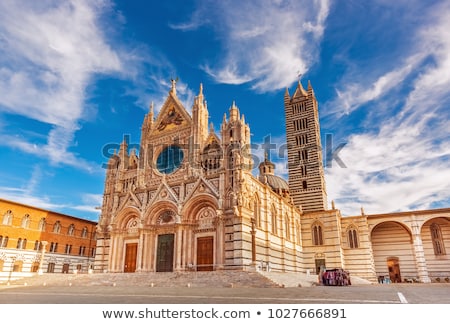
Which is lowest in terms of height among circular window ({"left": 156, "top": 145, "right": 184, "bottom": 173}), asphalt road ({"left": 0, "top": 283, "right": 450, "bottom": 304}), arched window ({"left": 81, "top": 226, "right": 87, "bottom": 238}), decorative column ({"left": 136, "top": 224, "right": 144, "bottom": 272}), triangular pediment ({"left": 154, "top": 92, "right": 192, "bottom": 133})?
asphalt road ({"left": 0, "top": 283, "right": 450, "bottom": 304})

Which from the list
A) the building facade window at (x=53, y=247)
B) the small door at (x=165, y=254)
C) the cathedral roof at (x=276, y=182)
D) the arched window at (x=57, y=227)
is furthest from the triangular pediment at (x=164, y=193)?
the cathedral roof at (x=276, y=182)

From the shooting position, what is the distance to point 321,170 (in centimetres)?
4438

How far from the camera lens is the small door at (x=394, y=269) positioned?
3806 centimetres

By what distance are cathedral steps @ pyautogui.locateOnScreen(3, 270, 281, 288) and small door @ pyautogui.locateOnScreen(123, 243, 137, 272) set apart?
3826 millimetres

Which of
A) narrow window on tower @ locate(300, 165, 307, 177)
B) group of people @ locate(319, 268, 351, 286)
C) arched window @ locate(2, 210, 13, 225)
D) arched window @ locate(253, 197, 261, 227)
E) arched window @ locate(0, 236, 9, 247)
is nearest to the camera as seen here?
group of people @ locate(319, 268, 351, 286)

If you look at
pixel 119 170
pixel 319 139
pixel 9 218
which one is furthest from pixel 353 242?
pixel 9 218

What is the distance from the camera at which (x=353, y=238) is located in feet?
128

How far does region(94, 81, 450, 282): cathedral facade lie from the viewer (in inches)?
1045

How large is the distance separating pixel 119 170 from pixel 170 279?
15.2 m

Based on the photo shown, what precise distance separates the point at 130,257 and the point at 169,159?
9940 mm

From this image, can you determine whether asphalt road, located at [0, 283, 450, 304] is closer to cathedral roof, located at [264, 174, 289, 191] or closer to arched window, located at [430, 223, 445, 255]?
arched window, located at [430, 223, 445, 255]

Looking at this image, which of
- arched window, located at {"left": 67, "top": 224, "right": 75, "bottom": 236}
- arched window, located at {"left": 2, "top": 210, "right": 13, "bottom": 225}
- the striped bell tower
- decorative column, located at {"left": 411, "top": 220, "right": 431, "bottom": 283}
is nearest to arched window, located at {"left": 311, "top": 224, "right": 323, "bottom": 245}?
the striped bell tower

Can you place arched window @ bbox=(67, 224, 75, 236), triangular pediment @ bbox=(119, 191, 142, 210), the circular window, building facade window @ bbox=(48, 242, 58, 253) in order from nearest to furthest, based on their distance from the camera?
triangular pediment @ bbox=(119, 191, 142, 210) → the circular window → building facade window @ bbox=(48, 242, 58, 253) → arched window @ bbox=(67, 224, 75, 236)

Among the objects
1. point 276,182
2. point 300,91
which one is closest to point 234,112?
point 276,182
